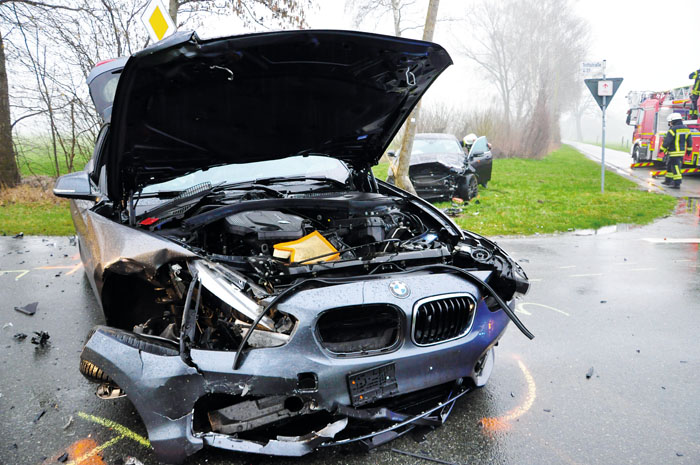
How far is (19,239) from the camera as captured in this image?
7.25m

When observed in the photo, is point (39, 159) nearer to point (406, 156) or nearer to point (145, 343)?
point (406, 156)

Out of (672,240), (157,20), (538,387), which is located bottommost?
(672,240)

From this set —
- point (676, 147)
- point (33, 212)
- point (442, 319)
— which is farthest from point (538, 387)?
point (676, 147)

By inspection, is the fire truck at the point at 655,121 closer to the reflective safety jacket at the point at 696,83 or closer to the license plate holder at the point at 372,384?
the reflective safety jacket at the point at 696,83

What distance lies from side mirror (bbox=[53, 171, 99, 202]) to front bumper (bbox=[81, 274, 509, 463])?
58.4 inches

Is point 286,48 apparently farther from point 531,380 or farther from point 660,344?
point 660,344

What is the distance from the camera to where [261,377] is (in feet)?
6.44

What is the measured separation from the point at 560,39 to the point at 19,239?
48.1m

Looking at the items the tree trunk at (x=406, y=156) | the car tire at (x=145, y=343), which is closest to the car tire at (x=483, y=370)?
the car tire at (x=145, y=343)

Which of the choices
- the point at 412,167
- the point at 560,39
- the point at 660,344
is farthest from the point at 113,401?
the point at 560,39

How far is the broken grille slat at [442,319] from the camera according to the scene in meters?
2.27

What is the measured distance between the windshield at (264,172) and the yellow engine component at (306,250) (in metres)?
1.04

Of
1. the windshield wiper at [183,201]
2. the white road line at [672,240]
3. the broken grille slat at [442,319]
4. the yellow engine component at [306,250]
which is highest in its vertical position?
the windshield wiper at [183,201]

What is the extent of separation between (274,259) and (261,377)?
82cm
